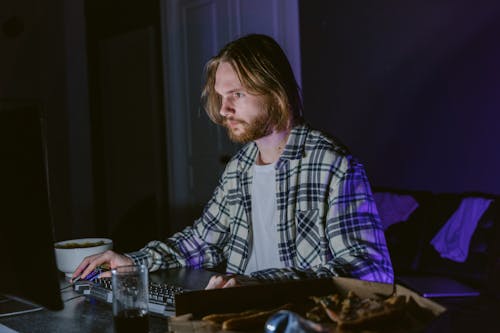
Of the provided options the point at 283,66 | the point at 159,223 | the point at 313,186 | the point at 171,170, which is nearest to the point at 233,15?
the point at 171,170

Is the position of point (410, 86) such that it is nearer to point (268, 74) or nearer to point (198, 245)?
point (268, 74)

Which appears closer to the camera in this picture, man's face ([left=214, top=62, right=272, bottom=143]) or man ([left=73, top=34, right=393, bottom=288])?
man ([left=73, top=34, right=393, bottom=288])

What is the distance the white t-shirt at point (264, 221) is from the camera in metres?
1.69

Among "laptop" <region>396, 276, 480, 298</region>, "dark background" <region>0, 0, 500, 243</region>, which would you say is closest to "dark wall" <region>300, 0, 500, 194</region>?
"dark background" <region>0, 0, 500, 243</region>

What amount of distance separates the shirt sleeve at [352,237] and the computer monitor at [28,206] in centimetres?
51

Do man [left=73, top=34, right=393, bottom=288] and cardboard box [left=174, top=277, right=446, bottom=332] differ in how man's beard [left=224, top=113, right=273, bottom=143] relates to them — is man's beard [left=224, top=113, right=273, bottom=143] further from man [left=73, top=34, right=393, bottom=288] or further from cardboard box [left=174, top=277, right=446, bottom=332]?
cardboard box [left=174, top=277, right=446, bottom=332]

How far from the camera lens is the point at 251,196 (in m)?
1.77

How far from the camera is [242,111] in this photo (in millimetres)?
1678

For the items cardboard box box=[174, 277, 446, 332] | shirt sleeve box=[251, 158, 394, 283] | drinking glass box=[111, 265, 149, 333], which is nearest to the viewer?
cardboard box box=[174, 277, 446, 332]

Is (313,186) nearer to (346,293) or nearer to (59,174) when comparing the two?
(346,293)

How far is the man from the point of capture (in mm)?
1527

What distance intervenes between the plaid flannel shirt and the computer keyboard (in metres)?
0.22

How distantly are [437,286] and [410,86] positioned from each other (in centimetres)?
124

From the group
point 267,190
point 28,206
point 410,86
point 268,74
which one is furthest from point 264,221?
point 410,86
